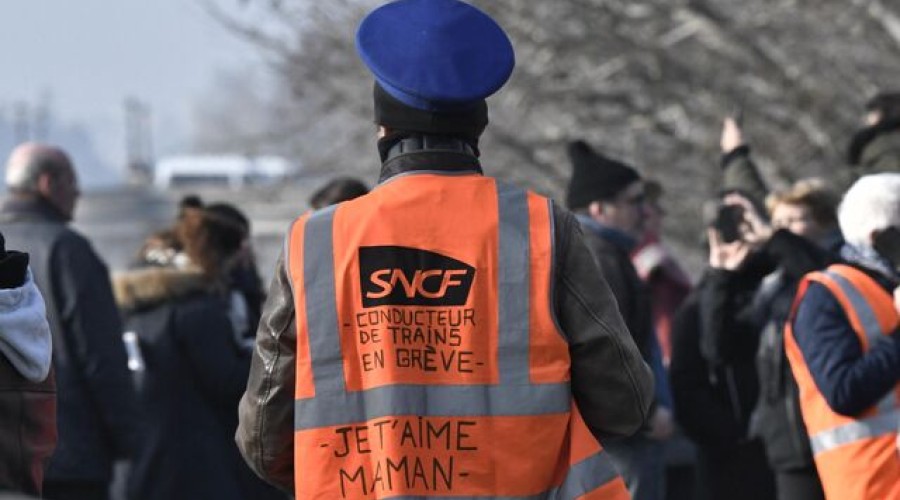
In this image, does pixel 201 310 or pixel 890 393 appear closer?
pixel 890 393

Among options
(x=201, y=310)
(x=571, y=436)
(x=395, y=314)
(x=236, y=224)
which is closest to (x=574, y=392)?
(x=571, y=436)

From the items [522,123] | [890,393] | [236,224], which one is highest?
[522,123]

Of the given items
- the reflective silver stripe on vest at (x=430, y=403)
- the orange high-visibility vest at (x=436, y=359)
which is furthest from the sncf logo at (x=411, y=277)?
the reflective silver stripe on vest at (x=430, y=403)

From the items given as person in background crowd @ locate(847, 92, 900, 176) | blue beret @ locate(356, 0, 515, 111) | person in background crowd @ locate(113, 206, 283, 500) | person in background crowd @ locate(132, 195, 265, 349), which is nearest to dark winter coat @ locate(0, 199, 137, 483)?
person in background crowd @ locate(113, 206, 283, 500)

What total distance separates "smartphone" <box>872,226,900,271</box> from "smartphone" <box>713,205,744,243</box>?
131cm

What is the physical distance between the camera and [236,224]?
858cm

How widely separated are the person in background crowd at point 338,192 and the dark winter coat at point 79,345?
121 centimetres

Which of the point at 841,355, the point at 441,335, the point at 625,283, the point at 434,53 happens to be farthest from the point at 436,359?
the point at 625,283

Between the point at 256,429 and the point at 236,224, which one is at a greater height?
the point at 236,224

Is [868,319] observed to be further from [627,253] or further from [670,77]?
[670,77]

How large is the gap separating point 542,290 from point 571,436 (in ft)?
1.02

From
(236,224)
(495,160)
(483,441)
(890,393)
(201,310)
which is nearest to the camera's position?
(483,441)

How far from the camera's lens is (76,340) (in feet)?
23.8

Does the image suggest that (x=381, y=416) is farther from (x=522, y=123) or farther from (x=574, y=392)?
(x=522, y=123)
